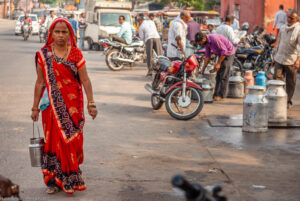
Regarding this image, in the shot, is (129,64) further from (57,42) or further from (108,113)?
(57,42)

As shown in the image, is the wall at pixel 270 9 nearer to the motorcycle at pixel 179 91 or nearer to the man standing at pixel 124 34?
the man standing at pixel 124 34

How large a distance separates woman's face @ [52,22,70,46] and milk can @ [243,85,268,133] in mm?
3995

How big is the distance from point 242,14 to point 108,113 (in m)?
21.3

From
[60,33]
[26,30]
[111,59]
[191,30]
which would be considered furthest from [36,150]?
[26,30]

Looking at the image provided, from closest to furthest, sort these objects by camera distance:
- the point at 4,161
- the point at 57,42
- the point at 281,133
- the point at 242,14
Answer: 1. the point at 57,42
2. the point at 4,161
3. the point at 281,133
4. the point at 242,14

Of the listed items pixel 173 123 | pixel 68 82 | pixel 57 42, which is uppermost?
pixel 57 42

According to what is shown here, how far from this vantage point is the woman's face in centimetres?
494

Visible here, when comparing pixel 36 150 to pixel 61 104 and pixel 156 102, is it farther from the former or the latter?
pixel 156 102

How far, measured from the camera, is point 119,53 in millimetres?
17719

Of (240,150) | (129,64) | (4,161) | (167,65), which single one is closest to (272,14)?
(129,64)

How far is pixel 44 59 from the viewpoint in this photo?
16.4 ft

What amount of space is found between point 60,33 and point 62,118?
0.76 metres

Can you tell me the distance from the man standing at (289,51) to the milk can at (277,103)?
41.0 inches

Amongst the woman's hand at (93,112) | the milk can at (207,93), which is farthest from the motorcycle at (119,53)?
the woman's hand at (93,112)
